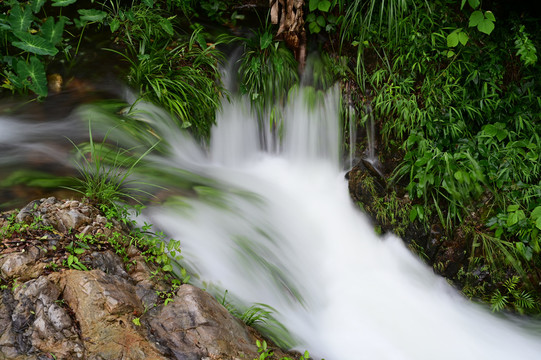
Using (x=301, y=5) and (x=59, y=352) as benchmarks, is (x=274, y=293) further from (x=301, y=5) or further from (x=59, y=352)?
(x=301, y=5)

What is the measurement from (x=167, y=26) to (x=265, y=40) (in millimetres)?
936

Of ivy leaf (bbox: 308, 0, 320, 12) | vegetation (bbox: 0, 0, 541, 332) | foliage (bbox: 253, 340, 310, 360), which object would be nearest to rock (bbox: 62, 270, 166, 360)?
foliage (bbox: 253, 340, 310, 360)

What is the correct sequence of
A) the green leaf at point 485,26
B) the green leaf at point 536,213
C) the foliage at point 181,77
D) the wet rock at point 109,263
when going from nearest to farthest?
the wet rock at point 109,263 → the green leaf at point 536,213 → the green leaf at point 485,26 → the foliage at point 181,77

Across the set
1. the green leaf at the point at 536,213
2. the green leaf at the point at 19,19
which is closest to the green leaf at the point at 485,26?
the green leaf at the point at 536,213

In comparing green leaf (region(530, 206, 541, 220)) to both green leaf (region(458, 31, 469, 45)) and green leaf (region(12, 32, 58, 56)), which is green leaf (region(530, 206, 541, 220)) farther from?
green leaf (region(12, 32, 58, 56))

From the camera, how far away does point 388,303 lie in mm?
3176

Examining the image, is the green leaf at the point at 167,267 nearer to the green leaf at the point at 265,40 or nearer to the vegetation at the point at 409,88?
the vegetation at the point at 409,88

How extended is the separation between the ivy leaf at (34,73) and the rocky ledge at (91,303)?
1.43 metres

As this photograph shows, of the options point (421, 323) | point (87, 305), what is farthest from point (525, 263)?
point (87, 305)

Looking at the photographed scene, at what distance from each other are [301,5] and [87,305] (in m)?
3.12

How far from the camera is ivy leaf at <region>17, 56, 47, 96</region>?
3.23m

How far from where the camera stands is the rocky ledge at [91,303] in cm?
173

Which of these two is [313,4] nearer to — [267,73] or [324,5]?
[324,5]

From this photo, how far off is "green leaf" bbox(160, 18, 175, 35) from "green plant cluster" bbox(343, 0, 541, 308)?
1701 millimetres
